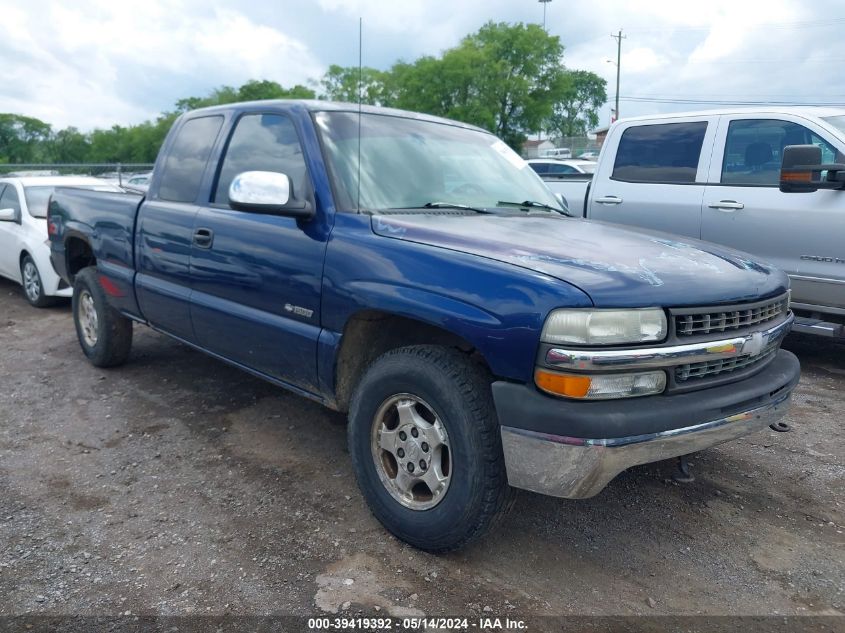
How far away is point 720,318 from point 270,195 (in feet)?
6.45

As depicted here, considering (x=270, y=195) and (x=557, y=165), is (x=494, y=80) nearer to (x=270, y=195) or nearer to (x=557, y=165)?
(x=557, y=165)

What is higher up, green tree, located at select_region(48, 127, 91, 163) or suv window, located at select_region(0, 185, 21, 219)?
green tree, located at select_region(48, 127, 91, 163)

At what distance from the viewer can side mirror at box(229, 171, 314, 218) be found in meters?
3.19

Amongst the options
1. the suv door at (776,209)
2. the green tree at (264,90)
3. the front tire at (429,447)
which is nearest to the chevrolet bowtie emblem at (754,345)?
the front tire at (429,447)

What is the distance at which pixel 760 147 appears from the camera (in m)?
5.64

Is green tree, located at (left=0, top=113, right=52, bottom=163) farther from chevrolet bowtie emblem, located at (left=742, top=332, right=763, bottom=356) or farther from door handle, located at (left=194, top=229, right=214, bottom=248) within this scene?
chevrolet bowtie emblem, located at (left=742, top=332, right=763, bottom=356)

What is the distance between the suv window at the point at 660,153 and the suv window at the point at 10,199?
681 cm

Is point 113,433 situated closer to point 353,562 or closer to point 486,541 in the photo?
point 353,562

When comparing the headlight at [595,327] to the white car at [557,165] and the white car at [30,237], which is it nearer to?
the white car at [30,237]

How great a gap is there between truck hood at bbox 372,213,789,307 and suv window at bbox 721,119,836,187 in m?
2.64

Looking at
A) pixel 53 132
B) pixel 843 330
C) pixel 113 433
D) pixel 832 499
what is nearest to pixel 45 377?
pixel 113 433

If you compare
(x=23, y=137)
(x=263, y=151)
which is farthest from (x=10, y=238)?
(x=23, y=137)

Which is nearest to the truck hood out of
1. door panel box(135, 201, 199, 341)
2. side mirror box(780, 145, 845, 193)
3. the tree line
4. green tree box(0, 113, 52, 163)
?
door panel box(135, 201, 199, 341)

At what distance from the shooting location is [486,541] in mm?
3012
